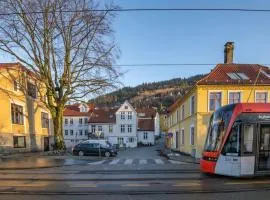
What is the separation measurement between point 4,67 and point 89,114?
5942 cm

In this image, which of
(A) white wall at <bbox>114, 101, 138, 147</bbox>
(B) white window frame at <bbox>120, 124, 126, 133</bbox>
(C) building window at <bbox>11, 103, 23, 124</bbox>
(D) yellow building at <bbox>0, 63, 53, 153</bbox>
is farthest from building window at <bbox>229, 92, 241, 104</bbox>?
(B) white window frame at <bbox>120, 124, 126, 133</bbox>

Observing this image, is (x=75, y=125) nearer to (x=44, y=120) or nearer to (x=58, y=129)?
(x=44, y=120)

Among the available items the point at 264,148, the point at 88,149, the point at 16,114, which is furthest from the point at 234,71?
the point at 16,114

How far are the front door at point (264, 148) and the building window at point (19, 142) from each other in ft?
103

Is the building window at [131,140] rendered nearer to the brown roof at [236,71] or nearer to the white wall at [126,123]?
the white wall at [126,123]

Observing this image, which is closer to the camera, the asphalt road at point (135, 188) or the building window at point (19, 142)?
the asphalt road at point (135, 188)

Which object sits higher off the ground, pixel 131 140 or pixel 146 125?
pixel 146 125

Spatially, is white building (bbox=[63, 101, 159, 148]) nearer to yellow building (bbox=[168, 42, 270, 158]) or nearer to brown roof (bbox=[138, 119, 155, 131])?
brown roof (bbox=[138, 119, 155, 131])

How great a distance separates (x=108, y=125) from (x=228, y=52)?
55.4m

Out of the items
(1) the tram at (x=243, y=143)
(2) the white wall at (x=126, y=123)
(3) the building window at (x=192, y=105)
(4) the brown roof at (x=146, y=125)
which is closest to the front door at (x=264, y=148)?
(1) the tram at (x=243, y=143)

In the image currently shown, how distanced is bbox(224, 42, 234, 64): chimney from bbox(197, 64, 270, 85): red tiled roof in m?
3.05

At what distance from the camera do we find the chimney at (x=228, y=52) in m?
40.7

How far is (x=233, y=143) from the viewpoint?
1567 cm

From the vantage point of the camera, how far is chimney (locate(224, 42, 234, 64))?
40678 mm
